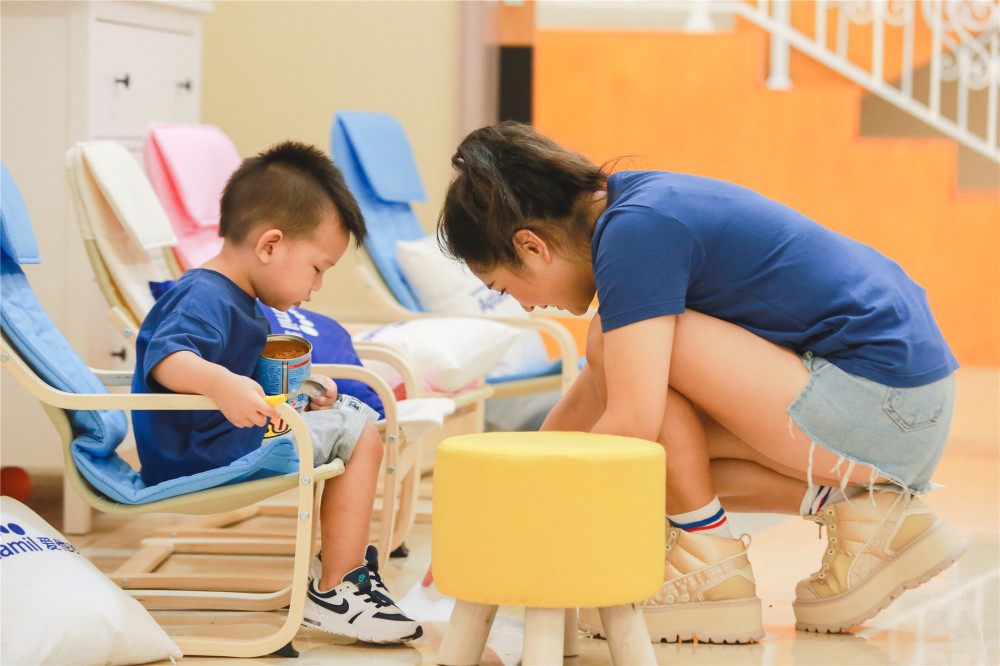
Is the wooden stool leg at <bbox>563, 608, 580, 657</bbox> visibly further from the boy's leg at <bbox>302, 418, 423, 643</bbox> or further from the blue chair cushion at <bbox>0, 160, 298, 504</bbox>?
the blue chair cushion at <bbox>0, 160, 298, 504</bbox>

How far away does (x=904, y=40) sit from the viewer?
4.48 m

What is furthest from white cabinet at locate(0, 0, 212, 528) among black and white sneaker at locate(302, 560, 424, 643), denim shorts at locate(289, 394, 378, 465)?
black and white sneaker at locate(302, 560, 424, 643)

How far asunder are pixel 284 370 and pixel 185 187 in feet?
2.84

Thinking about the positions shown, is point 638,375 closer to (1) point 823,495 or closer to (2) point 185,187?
(1) point 823,495

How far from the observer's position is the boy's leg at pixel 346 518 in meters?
1.61

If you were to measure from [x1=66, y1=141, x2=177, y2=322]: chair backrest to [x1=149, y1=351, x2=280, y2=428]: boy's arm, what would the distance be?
529 millimetres

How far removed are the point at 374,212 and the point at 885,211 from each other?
233 centimetres

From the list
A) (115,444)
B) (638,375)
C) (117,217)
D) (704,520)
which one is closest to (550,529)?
(638,375)

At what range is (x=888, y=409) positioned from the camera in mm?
1549

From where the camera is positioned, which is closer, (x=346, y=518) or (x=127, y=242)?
(x=346, y=518)

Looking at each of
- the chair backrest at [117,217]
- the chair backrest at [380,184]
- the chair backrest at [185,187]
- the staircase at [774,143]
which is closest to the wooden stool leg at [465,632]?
the chair backrest at [117,217]

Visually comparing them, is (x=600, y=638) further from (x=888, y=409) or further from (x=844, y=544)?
(x=888, y=409)

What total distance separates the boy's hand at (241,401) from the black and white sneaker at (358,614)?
297 mm

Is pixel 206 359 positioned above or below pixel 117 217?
below
